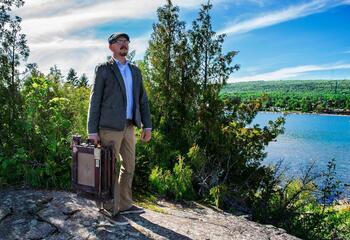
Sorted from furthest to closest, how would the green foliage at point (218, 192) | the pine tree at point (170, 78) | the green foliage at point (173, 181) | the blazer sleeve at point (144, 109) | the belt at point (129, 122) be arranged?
the pine tree at point (170, 78) → the green foliage at point (218, 192) → the green foliage at point (173, 181) → the blazer sleeve at point (144, 109) → the belt at point (129, 122)

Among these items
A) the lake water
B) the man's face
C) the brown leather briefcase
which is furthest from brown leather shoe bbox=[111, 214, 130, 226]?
the lake water

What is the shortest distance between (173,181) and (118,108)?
8.80 ft

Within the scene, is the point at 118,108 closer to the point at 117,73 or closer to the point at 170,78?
the point at 117,73

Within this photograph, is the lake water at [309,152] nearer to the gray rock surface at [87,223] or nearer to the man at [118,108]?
the gray rock surface at [87,223]

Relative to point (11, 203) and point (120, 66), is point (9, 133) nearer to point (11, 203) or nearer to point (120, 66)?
point (11, 203)

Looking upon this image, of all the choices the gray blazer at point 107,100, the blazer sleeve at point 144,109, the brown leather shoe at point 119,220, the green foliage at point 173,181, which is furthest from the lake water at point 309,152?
the gray blazer at point 107,100

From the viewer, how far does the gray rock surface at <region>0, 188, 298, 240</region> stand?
5.43 meters

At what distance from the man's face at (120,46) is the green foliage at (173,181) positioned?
9.52 feet

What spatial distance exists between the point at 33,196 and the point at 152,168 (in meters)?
2.67

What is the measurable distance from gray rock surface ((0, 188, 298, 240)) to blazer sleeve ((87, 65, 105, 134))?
1.10 m

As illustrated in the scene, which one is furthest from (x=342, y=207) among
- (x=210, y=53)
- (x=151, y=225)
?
(x=151, y=225)

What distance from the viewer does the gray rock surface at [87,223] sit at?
5.43 m

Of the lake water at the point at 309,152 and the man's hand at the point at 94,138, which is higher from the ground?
the man's hand at the point at 94,138

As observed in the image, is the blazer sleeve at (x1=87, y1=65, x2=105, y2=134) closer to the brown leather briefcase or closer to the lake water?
the brown leather briefcase
